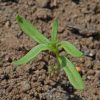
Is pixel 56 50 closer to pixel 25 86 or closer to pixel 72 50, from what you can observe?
pixel 72 50

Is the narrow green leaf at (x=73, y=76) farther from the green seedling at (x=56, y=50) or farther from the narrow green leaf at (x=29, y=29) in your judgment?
the narrow green leaf at (x=29, y=29)

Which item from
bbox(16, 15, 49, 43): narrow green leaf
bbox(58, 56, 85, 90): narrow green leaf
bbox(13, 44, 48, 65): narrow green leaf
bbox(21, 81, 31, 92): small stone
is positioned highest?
bbox(16, 15, 49, 43): narrow green leaf

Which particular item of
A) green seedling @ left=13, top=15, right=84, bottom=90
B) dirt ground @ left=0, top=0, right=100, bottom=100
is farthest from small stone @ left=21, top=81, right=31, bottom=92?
green seedling @ left=13, top=15, right=84, bottom=90

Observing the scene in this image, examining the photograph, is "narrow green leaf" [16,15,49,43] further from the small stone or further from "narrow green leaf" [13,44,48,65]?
the small stone

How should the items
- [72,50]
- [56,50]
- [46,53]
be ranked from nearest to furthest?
[72,50]
[56,50]
[46,53]

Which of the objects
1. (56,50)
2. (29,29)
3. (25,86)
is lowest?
(25,86)

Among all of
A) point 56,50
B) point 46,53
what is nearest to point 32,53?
point 56,50

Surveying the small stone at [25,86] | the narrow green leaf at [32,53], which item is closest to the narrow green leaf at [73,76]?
the narrow green leaf at [32,53]

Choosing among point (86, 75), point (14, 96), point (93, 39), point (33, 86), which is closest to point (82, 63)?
point (86, 75)

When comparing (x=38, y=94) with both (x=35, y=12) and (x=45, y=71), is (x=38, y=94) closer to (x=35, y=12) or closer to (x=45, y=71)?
(x=45, y=71)
